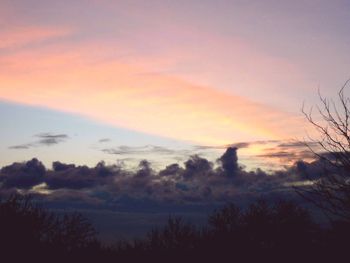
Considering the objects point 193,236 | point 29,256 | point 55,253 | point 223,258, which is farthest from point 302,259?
point 193,236

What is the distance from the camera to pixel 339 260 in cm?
1012

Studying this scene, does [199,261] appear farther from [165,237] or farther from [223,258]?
[165,237]

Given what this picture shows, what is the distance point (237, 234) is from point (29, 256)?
79.8 feet

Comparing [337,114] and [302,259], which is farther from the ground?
[337,114]

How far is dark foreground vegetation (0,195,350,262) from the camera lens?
130ft

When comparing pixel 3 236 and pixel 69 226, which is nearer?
pixel 3 236

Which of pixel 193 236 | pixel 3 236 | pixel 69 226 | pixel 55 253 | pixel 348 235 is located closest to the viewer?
pixel 348 235

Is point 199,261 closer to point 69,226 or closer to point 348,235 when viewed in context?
point 69,226

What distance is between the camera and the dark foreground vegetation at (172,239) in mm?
39750

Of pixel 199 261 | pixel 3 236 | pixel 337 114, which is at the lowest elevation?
pixel 199 261

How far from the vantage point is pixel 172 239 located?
56.0 metres

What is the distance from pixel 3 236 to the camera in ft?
125

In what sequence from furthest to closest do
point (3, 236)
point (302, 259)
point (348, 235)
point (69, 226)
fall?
point (69, 226)
point (3, 236)
point (302, 259)
point (348, 235)

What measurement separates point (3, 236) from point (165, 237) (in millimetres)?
22703
